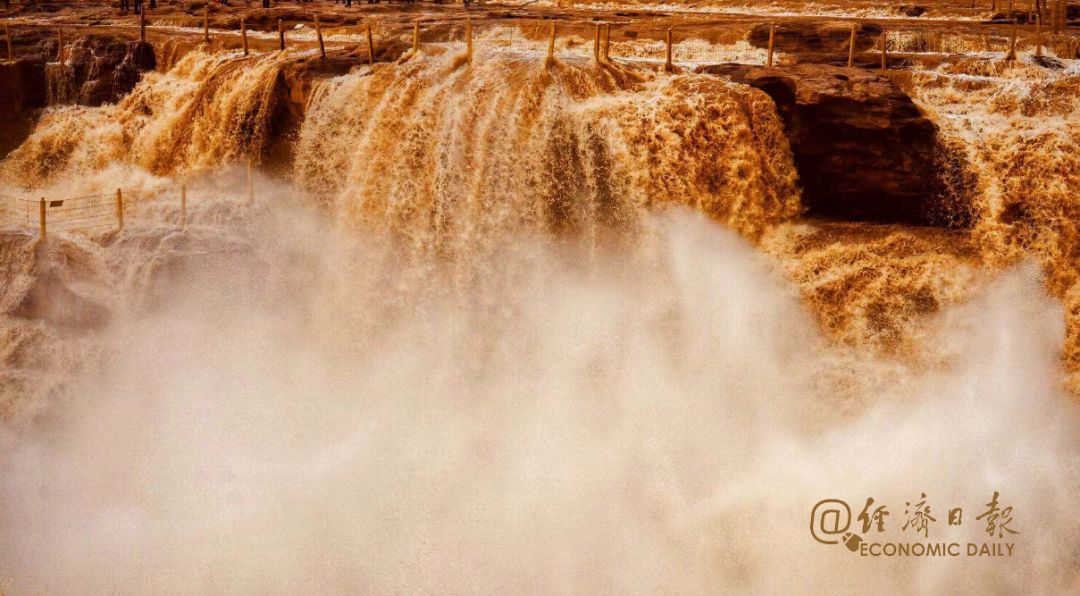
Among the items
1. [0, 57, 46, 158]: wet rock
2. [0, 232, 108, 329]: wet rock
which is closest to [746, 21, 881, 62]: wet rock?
[0, 232, 108, 329]: wet rock

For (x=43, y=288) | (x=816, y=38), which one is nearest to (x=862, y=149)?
(x=816, y=38)

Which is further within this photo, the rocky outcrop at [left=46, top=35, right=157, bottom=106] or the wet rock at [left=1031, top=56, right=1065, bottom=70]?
the rocky outcrop at [left=46, top=35, right=157, bottom=106]

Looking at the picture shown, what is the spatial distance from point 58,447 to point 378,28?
1384cm

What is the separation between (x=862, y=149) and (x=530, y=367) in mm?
5411

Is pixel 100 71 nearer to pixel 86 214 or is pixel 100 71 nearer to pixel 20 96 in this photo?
pixel 20 96

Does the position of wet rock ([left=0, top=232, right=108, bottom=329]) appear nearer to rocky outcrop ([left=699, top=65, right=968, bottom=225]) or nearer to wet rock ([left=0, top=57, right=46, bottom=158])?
wet rock ([left=0, top=57, right=46, bottom=158])

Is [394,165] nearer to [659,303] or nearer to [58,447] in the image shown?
[659,303]

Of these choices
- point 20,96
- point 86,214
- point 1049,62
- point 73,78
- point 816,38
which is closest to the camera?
point 1049,62

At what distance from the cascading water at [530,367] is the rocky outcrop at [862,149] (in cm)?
40

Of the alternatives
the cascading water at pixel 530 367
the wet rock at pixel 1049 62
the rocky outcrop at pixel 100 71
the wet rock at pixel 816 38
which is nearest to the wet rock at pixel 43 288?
the cascading water at pixel 530 367

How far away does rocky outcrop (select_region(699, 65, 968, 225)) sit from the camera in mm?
12203

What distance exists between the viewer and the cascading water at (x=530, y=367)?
9953mm

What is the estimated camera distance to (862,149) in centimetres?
1244

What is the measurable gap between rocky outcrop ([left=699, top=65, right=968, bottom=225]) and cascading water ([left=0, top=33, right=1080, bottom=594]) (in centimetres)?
40
